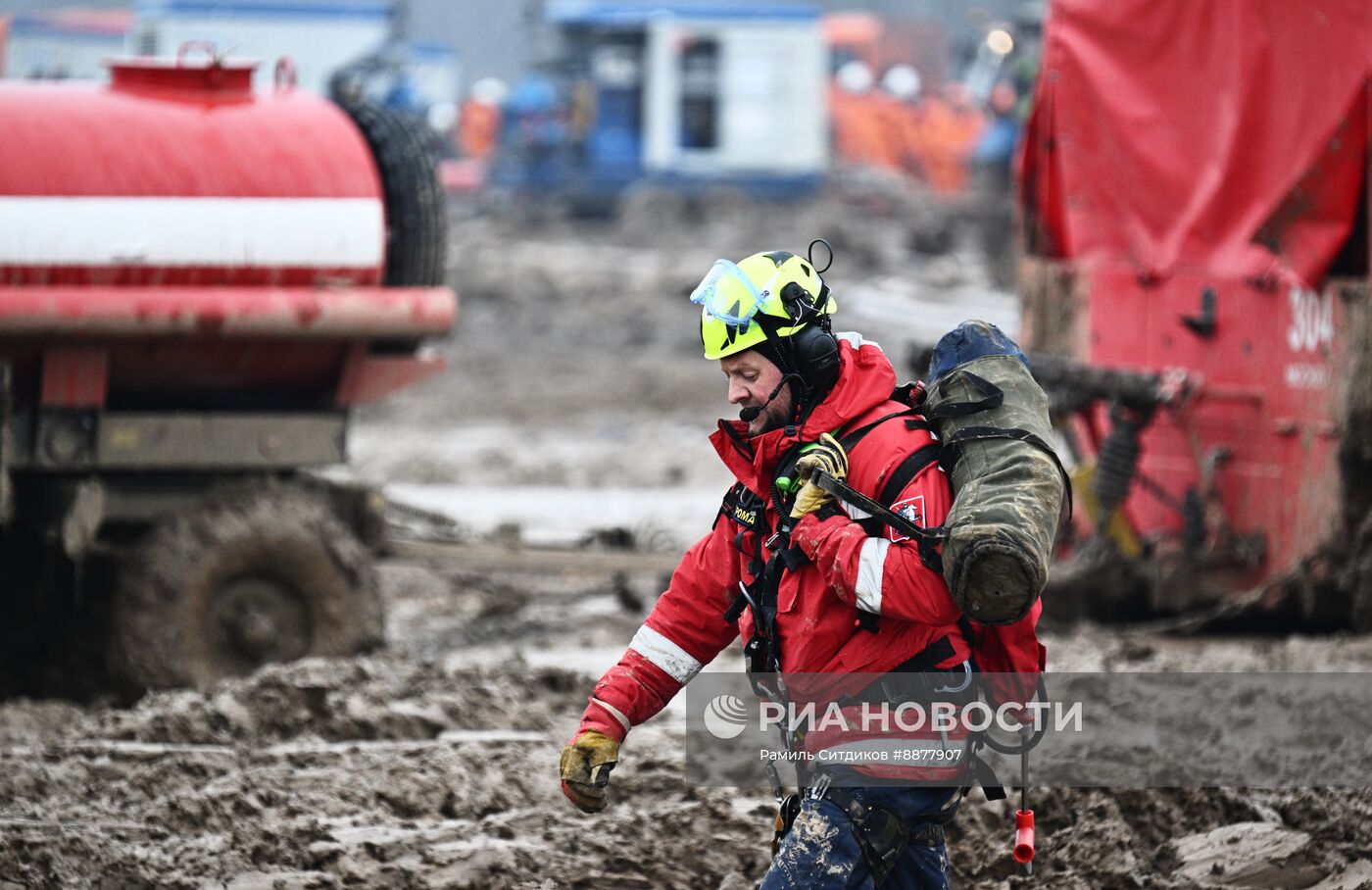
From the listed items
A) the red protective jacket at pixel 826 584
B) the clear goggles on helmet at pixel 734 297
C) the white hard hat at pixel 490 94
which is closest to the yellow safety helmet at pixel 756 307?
the clear goggles on helmet at pixel 734 297

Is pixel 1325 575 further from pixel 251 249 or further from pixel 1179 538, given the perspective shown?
pixel 251 249

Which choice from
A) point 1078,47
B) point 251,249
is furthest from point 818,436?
point 1078,47

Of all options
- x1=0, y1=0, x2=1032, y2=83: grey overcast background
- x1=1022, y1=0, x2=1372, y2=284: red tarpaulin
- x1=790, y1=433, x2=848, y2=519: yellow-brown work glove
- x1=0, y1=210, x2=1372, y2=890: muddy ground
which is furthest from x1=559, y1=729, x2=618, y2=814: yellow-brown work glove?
x1=0, y1=0, x2=1032, y2=83: grey overcast background

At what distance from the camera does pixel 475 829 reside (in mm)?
5445

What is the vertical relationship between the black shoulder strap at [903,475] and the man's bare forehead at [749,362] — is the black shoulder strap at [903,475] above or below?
below

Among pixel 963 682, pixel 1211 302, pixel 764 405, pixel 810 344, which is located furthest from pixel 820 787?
pixel 1211 302

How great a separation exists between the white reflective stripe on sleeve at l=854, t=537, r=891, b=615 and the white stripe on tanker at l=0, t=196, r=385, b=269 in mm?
4265

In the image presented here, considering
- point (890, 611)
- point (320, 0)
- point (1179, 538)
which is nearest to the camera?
point (890, 611)

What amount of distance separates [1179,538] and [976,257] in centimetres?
1880

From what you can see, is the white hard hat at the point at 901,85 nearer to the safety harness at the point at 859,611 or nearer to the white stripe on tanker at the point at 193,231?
the white stripe on tanker at the point at 193,231

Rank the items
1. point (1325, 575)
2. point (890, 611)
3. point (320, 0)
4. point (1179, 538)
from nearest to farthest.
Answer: point (890, 611), point (1325, 575), point (1179, 538), point (320, 0)

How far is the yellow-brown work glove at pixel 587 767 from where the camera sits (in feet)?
13.1

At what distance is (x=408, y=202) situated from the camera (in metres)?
7.80

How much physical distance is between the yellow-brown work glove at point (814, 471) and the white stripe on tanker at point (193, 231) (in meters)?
4.06
